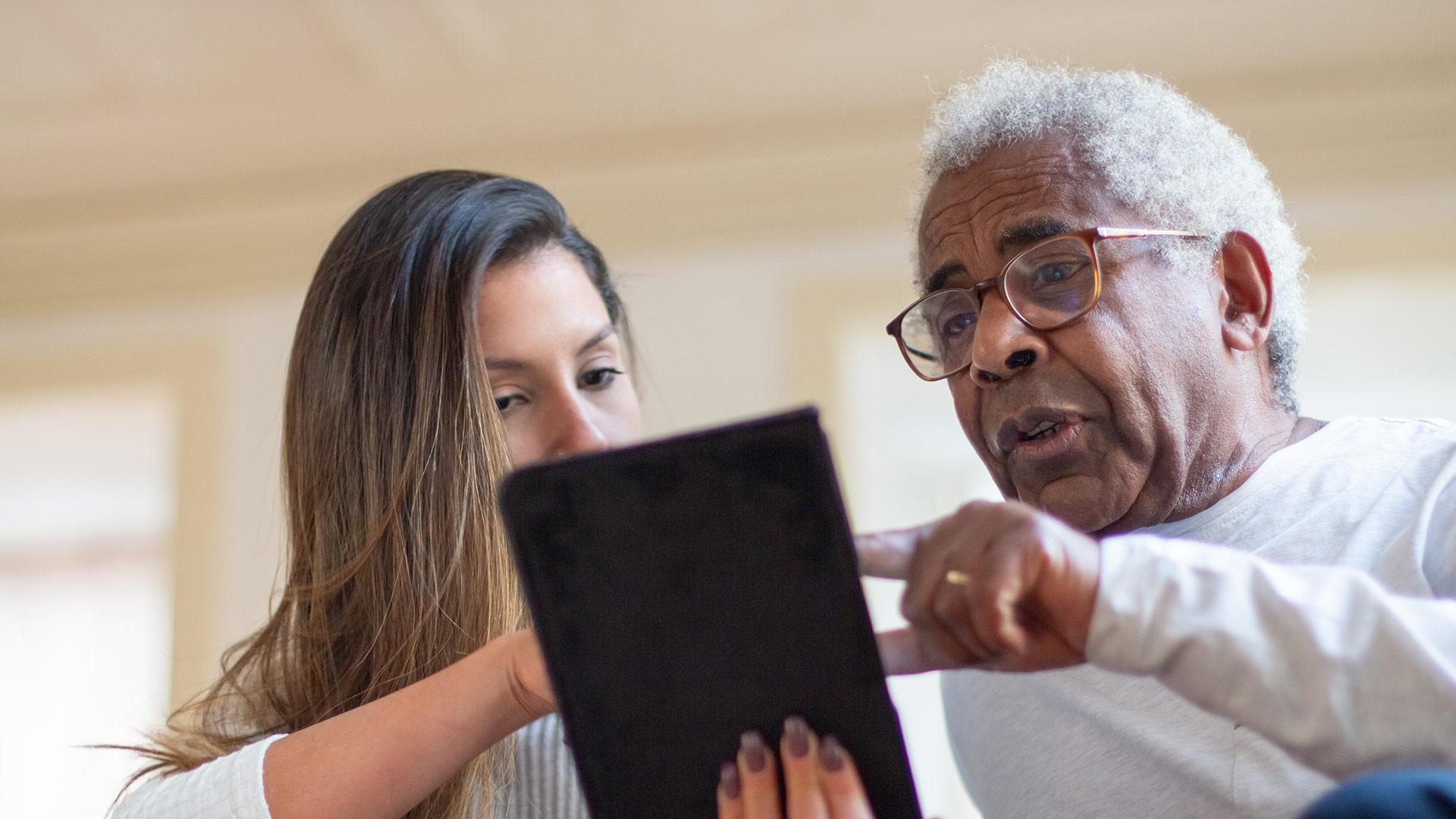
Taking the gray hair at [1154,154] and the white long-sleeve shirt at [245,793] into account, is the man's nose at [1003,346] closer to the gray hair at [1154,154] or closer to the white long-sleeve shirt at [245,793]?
the gray hair at [1154,154]

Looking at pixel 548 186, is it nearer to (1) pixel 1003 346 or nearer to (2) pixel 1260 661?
(1) pixel 1003 346

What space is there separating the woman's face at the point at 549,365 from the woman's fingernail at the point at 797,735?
0.78m

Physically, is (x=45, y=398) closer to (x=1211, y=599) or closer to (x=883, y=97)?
(x=883, y=97)

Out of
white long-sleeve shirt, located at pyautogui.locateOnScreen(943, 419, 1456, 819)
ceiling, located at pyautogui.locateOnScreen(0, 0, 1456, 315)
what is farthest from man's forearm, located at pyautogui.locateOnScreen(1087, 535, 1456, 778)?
ceiling, located at pyautogui.locateOnScreen(0, 0, 1456, 315)

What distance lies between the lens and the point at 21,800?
4.32 m

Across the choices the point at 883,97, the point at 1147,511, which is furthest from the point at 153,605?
the point at 1147,511

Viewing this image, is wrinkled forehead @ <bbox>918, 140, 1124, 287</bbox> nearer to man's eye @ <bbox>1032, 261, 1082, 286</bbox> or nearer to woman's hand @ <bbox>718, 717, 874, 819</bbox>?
→ man's eye @ <bbox>1032, 261, 1082, 286</bbox>

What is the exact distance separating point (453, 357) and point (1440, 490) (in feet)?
3.80

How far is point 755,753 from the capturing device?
0.96 metres

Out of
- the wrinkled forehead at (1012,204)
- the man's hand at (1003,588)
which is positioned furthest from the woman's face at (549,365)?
the man's hand at (1003,588)

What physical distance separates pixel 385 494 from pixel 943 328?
749 millimetres

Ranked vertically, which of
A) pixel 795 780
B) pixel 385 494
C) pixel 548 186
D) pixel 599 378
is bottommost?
pixel 795 780

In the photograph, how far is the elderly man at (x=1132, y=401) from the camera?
51.7 inches

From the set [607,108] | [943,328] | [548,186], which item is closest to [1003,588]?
[943,328]
